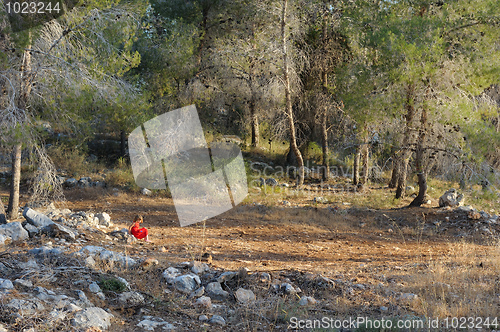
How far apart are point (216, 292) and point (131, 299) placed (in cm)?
108

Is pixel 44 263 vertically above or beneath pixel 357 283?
above

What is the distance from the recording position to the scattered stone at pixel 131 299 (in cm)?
459

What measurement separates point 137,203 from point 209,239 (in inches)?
162

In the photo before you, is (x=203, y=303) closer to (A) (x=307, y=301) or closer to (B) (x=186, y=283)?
(B) (x=186, y=283)

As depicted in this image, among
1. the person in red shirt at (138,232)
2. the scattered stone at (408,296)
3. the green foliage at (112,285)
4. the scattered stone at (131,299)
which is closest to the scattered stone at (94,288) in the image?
the green foliage at (112,285)

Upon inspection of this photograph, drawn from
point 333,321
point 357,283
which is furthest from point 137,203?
point 333,321

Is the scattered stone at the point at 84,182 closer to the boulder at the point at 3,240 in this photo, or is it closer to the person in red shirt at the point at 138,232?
the person in red shirt at the point at 138,232

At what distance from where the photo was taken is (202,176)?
47.1 ft

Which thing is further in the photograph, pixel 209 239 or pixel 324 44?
pixel 324 44

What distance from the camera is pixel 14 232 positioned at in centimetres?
643

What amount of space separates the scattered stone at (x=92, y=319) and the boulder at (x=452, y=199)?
11197 mm

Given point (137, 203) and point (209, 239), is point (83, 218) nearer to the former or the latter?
point (209, 239)

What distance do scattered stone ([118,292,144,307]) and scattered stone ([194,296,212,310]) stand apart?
25.1 inches

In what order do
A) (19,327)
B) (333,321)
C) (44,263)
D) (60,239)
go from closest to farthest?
(19,327) < (333,321) < (44,263) < (60,239)
